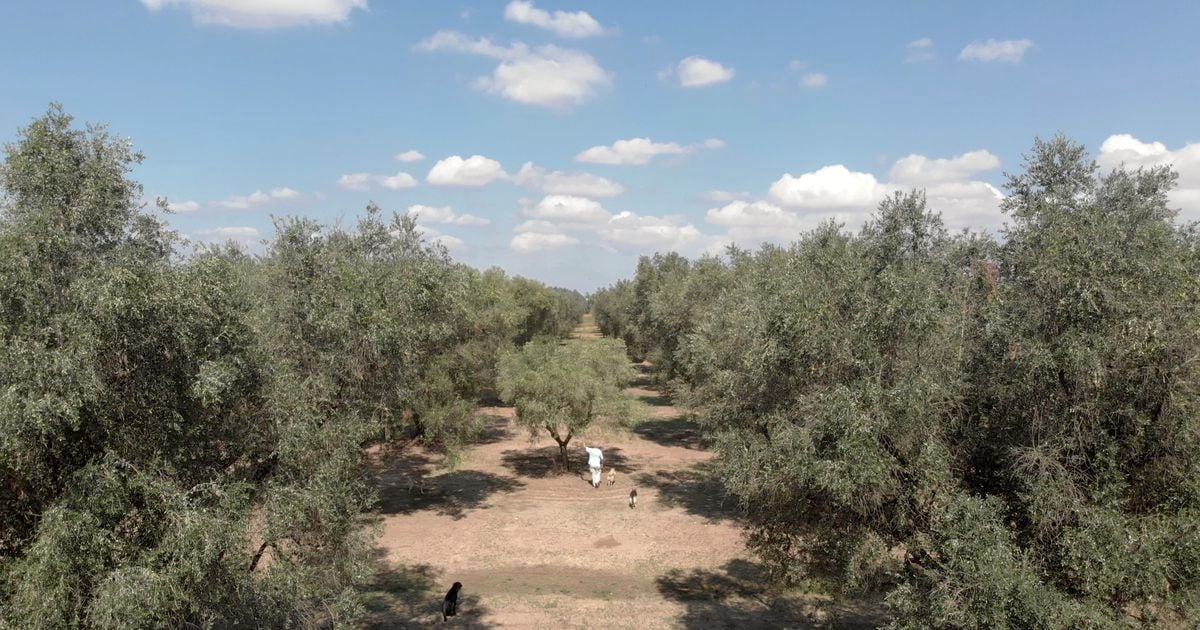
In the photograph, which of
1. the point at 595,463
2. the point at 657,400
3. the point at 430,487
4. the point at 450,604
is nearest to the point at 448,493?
the point at 430,487

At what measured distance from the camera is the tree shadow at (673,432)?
134ft

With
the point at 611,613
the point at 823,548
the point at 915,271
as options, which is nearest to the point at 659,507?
the point at 611,613

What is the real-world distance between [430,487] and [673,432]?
18.6m

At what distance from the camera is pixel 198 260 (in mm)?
10523

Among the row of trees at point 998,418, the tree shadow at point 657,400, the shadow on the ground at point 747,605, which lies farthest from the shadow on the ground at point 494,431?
the row of trees at point 998,418

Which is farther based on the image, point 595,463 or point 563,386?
point 595,463

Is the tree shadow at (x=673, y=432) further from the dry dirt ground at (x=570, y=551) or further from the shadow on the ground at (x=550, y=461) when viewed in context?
the shadow on the ground at (x=550, y=461)

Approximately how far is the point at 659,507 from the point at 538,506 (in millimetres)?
5225

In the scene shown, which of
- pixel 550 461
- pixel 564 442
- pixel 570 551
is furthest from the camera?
pixel 550 461

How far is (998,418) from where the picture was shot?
11992 millimetres

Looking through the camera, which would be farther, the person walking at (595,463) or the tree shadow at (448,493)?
the person walking at (595,463)

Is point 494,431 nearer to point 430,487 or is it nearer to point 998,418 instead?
point 430,487

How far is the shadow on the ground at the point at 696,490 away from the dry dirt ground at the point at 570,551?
0.31ft

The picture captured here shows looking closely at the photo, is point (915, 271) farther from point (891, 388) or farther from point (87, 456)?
point (87, 456)
